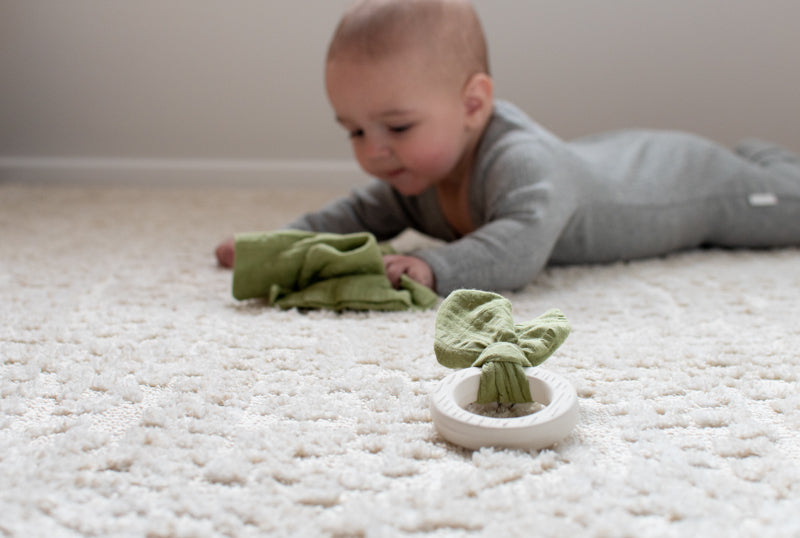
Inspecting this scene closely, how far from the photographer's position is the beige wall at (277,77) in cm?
176

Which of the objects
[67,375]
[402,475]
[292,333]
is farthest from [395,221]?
[402,475]

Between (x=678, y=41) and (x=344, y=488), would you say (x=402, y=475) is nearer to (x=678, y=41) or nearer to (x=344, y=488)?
(x=344, y=488)

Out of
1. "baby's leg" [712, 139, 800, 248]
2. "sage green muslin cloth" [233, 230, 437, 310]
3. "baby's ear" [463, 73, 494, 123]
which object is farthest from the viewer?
"baby's leg" [712, 139, 800, 248]

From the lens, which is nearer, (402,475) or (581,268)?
(402,475)

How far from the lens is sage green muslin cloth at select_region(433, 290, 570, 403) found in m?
0.58

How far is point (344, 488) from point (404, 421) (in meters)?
0.11

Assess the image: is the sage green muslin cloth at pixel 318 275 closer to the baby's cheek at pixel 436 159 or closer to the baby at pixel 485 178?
the baby at pixel 485 178

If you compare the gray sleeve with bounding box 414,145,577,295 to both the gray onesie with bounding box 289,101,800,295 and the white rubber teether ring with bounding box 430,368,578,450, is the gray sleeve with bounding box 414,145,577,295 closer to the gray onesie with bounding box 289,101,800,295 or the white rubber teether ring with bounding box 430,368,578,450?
the gray onesie with bounding box 289,101,800,295

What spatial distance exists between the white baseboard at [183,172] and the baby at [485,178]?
0.64m

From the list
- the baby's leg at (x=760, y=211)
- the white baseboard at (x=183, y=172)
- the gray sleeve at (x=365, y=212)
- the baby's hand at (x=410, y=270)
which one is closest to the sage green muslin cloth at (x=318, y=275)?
the baby's hand at (x=410, y=270)

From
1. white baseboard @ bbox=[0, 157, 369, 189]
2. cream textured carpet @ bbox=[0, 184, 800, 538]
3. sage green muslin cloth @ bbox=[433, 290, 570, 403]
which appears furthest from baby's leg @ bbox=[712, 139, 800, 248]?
white baseboard @ bbox=[0, 157, 369, 189]

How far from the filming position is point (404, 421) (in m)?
0.59

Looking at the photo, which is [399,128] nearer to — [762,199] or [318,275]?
[318,275]

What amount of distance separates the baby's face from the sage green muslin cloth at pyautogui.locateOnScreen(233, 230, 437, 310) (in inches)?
7.8
